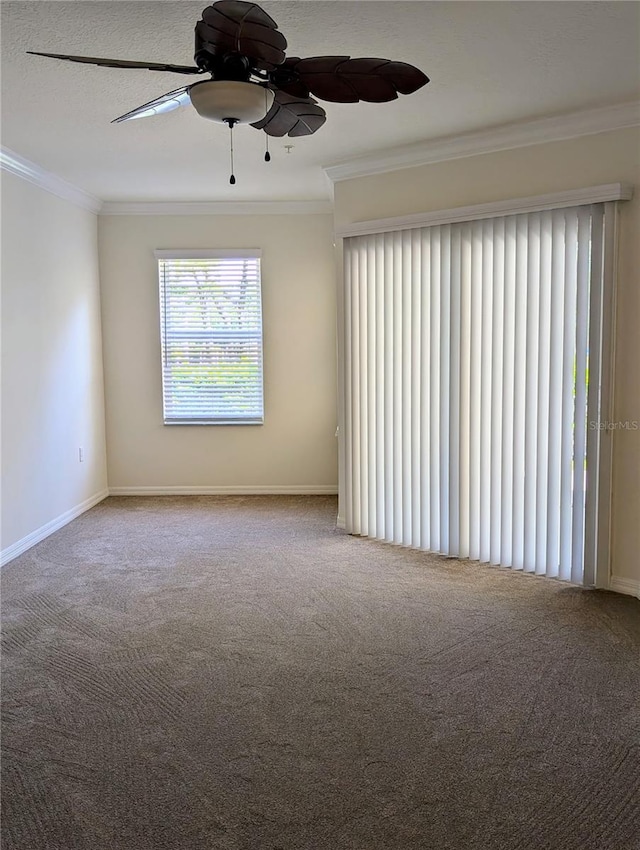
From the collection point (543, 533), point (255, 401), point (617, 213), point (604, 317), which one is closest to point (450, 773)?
point (543, 533)

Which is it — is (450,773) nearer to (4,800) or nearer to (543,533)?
(4,800)

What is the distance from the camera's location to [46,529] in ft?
17.6

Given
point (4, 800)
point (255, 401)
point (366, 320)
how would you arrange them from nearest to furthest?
point (4, 800), point (366, 320), point (255, 401)

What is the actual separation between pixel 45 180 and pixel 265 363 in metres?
2.39

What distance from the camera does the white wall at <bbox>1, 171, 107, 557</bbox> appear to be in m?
4.80

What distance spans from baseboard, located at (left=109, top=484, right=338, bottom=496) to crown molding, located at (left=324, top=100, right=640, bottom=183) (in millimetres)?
2845

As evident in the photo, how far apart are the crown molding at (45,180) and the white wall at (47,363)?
5cm

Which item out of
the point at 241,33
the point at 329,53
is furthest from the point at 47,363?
the point at 241,33

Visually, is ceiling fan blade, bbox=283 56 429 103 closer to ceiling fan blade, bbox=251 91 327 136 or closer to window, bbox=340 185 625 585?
ceiling fan blade, bbox=251 91 327 136

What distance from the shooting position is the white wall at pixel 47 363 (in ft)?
15.8

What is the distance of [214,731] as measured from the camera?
2.70 m

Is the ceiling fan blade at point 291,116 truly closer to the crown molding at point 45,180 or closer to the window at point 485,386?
the window at point 485,386

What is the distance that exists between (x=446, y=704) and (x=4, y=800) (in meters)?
1.61

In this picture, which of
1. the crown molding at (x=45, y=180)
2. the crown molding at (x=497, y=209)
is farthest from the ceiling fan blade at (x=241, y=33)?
the crown molding at (x=45, y=180)
